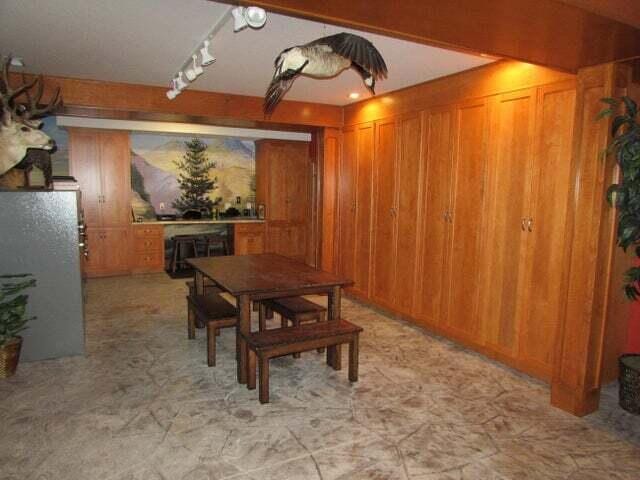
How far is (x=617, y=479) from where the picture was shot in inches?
83.8

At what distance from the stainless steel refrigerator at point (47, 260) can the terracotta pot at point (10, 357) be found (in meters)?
0.25

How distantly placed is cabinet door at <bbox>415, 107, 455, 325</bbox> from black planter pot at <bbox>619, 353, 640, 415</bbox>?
56.8 inches

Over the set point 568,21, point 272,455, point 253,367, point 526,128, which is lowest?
point 272,455

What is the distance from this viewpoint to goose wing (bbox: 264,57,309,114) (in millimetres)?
2453

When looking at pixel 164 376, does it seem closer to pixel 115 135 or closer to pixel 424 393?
pixel 424 393

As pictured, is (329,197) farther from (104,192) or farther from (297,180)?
(104,192)

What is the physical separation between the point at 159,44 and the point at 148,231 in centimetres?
407

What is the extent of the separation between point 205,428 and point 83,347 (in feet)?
5.50

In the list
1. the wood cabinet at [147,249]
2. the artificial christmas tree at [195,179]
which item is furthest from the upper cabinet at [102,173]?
the artificial christmas tree at [195,179]

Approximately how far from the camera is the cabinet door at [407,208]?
424 centimetres

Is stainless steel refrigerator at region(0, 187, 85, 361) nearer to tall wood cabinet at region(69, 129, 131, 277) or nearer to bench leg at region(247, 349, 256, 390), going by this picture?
bench leg at region(247, 349, 256, 390)

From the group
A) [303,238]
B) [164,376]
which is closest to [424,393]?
[164,376]

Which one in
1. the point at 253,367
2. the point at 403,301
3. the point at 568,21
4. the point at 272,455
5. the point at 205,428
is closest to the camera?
the point at 568,21

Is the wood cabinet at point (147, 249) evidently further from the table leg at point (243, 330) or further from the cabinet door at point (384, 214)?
the table leg at point (243, 330)
